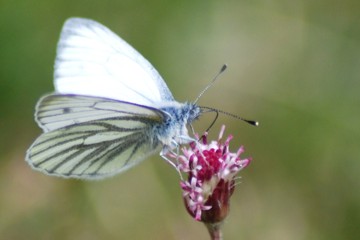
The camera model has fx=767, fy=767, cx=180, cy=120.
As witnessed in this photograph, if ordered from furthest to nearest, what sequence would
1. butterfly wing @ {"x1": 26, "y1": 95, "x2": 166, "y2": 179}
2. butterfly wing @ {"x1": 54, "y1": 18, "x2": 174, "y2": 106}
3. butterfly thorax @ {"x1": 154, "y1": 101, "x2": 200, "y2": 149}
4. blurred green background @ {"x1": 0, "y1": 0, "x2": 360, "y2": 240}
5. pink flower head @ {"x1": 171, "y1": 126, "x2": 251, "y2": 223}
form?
1. blurred green background @ {"x1": 0, "y1": 0, "x2": 360, "y2": 240}
2. butterfly wing @ {"x1": 54, "y1": 18, "x2": 174, "y2": 106}
3. butterfly thorax @ {"x1": 154, "y1": 101, "x2": 200, "y2": 149}
4. butterfly wing @ {"x1": 26, "y1": 95, "x2": 166, "y2": 179}
5. pink flower head @ {"x1": 171, "y1": 126, "x2": 251, "y2": 223}

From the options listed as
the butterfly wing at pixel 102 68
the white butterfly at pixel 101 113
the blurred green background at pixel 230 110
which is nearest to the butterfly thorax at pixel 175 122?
the white butterfly at pixel 101 113

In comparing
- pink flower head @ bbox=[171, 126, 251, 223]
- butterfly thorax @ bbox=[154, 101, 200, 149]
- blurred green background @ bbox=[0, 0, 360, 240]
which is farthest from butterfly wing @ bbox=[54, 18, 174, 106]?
blurred green background @ bbox=[0, 0, 360, 240]

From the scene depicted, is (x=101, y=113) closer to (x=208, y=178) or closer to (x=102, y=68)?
(x=102, y=68)

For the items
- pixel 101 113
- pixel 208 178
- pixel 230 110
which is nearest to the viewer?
pixel 208 178

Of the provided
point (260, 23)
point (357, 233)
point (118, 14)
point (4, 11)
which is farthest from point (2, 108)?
point (357, 233)

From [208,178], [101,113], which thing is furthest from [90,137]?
[208,178]

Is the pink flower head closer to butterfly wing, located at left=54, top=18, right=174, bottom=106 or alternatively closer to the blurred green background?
butterfly wing, located at left=54, top=18, right=174, bottom=106
